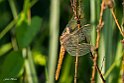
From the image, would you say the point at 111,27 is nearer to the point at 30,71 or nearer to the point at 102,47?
the point at 102,47

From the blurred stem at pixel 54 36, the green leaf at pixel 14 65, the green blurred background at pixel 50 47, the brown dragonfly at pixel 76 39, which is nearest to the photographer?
the brown dragonfly at pixel 76 39

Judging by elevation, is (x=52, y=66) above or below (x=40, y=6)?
below

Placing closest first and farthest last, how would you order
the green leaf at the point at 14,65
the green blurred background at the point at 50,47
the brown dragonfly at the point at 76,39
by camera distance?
the brown dragonfly at the point at 76,39 → the green blurred background at the point at 50,47 → the green leaf at the point at 14,65

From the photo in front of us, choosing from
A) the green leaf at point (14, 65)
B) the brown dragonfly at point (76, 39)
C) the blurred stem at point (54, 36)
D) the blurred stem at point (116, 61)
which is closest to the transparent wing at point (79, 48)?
the brown dragonfly at point (76, 39)

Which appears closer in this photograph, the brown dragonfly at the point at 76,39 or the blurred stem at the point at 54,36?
the brown dragonfly at the point at 76,39

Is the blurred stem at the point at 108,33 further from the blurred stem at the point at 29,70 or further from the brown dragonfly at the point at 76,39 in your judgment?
the blurred stem at the point at 29,70

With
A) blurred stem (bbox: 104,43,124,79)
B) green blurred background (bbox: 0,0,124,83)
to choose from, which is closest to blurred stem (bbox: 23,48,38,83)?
green blurred background (bbox: 0,0,124,83)

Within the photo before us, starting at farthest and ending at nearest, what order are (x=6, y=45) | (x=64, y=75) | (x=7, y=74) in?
(x=6, y=45) < (x=64, y=75) < (x=7, y=74)

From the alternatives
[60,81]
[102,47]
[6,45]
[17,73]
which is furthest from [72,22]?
[6,45]

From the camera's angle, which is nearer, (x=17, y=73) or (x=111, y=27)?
(x=111, y=27)
